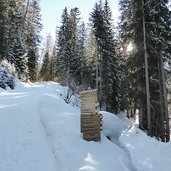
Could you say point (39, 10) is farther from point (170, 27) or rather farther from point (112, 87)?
point (170, 27)

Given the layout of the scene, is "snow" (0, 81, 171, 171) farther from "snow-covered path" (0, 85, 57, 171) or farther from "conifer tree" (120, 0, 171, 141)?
"conifer tree" (120, 0, 171, 141)

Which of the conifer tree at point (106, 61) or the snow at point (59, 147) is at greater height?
the conifer tree at point (106, 61)

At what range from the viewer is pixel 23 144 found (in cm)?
866

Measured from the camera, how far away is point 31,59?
49.9 m

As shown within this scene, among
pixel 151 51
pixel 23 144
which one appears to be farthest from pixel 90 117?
pixel 151 51

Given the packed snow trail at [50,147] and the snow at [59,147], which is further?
the snow at [59,147]

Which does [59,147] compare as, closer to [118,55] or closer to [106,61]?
[106,61]

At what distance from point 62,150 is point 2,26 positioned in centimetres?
2423

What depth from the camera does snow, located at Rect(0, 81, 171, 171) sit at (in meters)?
7.51

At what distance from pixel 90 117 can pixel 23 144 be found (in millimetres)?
2359

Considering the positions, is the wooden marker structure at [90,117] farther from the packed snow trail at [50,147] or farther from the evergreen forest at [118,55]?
the evergreen forest at [118,55]

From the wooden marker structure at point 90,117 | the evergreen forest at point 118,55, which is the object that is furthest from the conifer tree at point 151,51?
the wooden marker structure at point 90,117

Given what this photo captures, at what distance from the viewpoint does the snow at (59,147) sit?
24.6ft

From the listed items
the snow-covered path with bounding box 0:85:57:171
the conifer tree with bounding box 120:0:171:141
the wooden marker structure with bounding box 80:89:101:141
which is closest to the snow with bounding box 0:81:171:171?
the snow-covered path with bounding box 0:85:57:171
